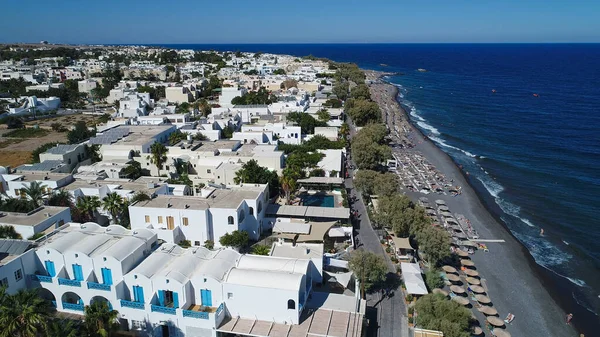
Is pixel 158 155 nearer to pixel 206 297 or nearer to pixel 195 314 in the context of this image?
pixel 206 297

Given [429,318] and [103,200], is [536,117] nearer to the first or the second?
[429,318]

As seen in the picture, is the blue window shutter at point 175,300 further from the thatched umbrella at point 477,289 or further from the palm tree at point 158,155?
the palm tree at point 158,155

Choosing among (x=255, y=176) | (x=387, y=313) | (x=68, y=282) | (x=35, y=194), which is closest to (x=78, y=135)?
(x=35, y=194)

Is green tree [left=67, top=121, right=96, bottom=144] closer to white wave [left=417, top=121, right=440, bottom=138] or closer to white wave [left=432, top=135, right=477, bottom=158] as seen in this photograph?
white wave [left=432, top=135, right=477, bottom=158]

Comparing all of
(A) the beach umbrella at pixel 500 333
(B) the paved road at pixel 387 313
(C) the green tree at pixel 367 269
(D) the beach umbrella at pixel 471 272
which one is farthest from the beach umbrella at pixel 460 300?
(C) the green tree at pixel 367 269

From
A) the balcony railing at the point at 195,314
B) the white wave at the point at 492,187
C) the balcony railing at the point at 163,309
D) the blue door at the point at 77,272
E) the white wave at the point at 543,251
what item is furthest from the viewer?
the white wave at the point at 492,187

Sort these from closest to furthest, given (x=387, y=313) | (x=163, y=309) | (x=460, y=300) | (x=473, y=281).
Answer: (x=163, y=309), (x=387, y=313), (x=460, y=300), (x=473, y=281)
